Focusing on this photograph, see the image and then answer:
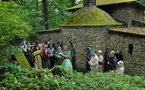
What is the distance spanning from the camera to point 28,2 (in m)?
17.8

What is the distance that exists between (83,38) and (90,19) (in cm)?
152

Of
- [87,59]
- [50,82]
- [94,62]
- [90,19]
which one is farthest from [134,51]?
[50,82]

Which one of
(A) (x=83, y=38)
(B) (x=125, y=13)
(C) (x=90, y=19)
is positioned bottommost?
(A) (x=83, y=38)

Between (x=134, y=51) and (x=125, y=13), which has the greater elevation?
(x=125, y=13)

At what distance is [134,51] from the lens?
876 cm

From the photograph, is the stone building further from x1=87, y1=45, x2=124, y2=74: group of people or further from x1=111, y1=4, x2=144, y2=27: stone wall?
x1=87, y1=45, x2=124, y2=74: group of people

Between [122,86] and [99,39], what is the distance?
21.1ft

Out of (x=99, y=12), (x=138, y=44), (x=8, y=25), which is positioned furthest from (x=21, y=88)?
(x=99, y=12)

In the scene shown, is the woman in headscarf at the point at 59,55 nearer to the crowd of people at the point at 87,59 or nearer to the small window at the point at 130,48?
the crowd of people at the point at 87,59

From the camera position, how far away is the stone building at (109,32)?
28.7 ft

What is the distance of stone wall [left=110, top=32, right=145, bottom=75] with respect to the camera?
839cm

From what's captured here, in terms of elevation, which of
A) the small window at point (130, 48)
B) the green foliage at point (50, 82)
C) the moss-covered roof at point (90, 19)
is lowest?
the green foliage at point (50, 82)

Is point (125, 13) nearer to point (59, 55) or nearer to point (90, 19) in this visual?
point (90, 19)

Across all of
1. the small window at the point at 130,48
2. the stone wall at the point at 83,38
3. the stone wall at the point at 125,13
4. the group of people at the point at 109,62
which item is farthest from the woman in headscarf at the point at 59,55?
the stone wall at the point at 125,13
